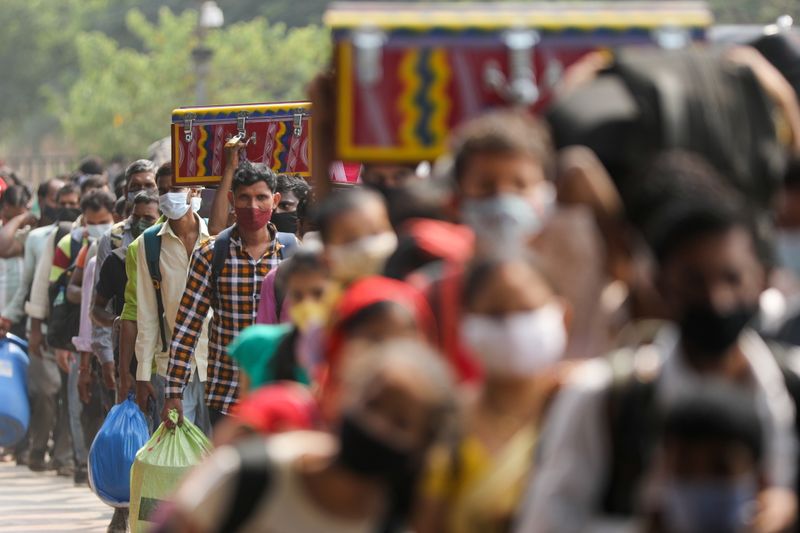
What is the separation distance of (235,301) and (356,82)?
5.26 m

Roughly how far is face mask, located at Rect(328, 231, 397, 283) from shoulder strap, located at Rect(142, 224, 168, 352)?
22.2 feet

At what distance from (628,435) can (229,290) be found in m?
6.77

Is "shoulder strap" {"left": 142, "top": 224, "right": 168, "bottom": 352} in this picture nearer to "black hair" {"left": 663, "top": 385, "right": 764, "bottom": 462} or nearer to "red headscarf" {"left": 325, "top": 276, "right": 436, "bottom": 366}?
"red headscarf" {"left": 325, "top": 276, "right": 436, "bottom": 366}

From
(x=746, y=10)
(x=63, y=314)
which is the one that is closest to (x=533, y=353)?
(x=63, y=314)

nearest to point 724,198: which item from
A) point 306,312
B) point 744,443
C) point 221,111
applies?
point 744,443

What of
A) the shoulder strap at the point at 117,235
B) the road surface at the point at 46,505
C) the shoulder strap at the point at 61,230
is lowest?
the road surface at the point at 46,505

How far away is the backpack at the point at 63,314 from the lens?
16688 millimetres

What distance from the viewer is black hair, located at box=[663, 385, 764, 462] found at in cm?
430

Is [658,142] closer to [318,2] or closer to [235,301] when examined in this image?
[235,301]

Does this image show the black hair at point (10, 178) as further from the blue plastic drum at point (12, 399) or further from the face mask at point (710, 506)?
the face mask at point (710, 506)

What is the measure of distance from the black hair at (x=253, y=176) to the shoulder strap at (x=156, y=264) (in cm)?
118

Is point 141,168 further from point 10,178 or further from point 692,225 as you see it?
point 692,225

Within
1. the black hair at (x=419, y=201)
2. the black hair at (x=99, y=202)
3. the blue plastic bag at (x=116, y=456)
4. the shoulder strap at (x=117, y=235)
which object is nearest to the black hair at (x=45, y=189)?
the black hair at (x=99, y=202)

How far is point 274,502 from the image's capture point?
15.5 feet
